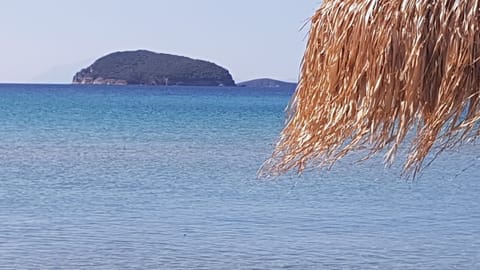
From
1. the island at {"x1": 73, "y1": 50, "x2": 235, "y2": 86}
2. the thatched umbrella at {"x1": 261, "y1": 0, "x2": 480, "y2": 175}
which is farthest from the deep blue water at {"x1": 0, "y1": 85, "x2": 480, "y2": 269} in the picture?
the island at {"x1": 73, "y1": 50, "x2": 235, "y2": 86}

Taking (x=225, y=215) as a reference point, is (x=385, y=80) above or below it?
above

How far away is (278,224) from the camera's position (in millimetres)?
11859

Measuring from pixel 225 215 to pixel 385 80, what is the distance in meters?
9.49

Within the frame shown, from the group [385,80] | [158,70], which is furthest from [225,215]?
[158,70]

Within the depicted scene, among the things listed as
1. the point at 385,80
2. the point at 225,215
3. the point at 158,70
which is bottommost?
the point at 225,215

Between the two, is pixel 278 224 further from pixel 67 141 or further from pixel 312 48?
pixel 67 141

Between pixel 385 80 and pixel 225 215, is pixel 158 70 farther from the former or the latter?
pixel 385 80

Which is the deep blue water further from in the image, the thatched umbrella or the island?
the island

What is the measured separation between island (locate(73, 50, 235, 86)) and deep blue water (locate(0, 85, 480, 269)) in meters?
101

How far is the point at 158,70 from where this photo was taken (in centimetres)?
12556

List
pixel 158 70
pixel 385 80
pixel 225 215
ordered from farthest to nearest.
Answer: pixel 158 70 < pixel 225 215 < pixel 385 80

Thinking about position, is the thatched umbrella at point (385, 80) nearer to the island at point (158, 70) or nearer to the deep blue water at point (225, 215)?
the deep blue water at point (225, 215)

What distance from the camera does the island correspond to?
12362 centimetres

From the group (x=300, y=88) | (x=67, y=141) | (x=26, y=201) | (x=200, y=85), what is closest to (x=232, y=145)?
(x=67, y=141)
